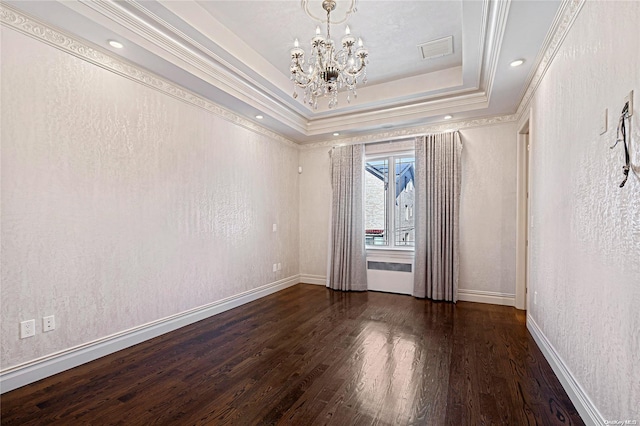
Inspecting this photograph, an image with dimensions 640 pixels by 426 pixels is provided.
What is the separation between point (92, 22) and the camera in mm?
2225

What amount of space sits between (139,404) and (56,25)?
289 cm

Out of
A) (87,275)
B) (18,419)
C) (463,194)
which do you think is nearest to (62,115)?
(87,275)

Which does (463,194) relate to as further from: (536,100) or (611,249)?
(611,249)

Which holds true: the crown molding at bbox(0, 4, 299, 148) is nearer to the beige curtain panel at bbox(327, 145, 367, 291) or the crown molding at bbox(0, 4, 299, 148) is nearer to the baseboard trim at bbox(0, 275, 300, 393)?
the beige curtain panel at bbox(327, 145, 367, 291)

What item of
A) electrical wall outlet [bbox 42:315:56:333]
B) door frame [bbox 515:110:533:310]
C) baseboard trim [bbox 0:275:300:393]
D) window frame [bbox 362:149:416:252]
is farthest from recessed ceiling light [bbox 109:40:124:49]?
door frame [bbox 515:110:533:310]

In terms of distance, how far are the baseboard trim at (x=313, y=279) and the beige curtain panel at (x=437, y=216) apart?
1.65m

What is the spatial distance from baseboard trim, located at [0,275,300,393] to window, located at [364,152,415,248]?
2638 millimetres

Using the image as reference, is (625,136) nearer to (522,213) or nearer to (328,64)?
(328,64)

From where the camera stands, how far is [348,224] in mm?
5105

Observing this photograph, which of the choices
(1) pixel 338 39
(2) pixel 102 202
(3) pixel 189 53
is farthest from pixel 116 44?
(1) pixel 338 39

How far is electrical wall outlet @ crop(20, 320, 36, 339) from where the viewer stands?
216cm

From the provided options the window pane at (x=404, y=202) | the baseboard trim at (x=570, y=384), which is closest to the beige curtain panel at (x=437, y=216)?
the window pane at (x=404, y=202)

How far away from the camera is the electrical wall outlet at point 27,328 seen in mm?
2160

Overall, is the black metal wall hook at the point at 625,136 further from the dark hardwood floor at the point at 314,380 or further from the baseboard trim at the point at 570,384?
the dark hardwood floor at the point at 314,380
